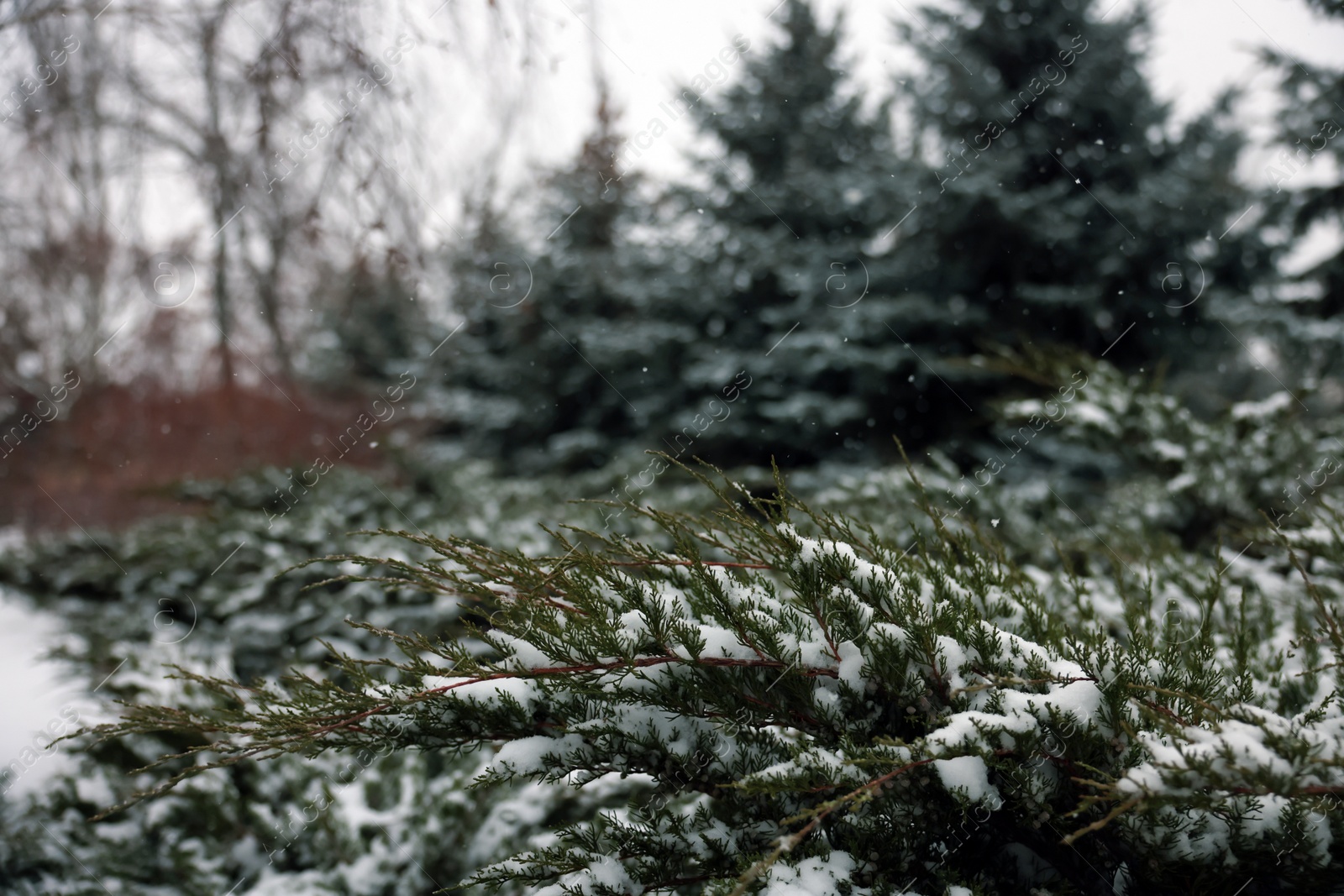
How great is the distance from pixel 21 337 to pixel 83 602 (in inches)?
174

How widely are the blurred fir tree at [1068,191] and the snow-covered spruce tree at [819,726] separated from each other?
601cm

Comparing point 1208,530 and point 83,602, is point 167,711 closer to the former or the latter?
point 1208,530

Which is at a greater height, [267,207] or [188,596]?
[267,207]

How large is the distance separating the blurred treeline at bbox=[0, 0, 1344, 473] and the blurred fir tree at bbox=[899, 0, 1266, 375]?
0.09ft

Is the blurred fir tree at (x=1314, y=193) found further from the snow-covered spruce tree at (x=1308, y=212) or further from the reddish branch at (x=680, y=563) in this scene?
the reddish branch at (x=680, y=563)

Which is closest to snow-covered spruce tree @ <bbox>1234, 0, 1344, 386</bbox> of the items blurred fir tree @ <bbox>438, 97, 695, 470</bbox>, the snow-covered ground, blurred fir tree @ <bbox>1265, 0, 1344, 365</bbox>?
blurred fir tree @ <bbox>1265, 0, 1344, 365</bbox>

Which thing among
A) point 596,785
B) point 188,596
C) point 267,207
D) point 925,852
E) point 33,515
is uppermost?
point 33,515

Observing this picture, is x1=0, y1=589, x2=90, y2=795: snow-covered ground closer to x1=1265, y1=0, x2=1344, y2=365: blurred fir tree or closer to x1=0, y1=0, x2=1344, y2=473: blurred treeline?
x1=0, y1=0, x2=1344, y2=473: blurred treeline

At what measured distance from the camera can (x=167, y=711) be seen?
4.60 ft

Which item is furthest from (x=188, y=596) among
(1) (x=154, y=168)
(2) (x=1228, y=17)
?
(2) (x=1228, y=17)

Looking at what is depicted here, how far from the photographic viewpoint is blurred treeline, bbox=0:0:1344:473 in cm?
404

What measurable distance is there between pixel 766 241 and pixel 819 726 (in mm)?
6807

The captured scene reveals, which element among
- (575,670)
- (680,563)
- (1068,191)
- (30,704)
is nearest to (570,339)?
(1068,191)

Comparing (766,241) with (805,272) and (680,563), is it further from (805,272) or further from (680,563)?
(680,563)
